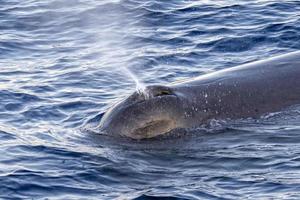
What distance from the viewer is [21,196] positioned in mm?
13180

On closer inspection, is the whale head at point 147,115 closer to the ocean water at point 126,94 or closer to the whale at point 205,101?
the whale at point 205,101

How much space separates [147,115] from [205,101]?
1.00 metres

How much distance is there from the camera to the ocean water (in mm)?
13438

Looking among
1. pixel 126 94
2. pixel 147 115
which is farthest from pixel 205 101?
pixel 126 94

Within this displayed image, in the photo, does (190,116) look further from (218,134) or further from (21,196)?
(21,196)

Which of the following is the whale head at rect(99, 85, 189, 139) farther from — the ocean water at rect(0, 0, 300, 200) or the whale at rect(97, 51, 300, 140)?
the ocean water at rect(0, 0, 300, 200)

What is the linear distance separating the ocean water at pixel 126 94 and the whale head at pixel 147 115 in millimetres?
235

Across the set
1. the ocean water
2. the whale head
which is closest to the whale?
the whale head

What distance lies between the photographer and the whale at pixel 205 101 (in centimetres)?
1556

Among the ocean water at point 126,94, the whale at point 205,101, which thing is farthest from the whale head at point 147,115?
the ocean water at point 126,94

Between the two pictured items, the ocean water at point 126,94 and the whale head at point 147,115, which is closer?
the ocean water at point 126,94

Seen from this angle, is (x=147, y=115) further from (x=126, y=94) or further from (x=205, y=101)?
(x=126, y=94)

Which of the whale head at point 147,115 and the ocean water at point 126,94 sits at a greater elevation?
the whale head at point 147,115

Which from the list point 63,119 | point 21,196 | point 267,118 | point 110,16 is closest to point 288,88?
point 267,118
